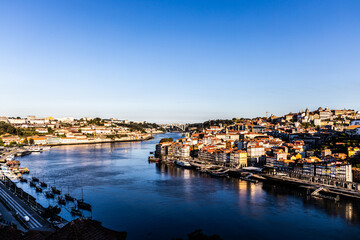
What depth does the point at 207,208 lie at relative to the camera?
36.4 ft

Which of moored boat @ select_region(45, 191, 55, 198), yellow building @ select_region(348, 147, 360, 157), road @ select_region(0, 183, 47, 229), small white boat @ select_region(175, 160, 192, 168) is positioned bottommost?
small white boat @ select_region(175, 160, 192, 168)

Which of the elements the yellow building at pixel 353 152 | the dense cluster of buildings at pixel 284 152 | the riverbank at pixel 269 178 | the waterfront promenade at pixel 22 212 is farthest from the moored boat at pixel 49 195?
the yellow building at pixel 353 152

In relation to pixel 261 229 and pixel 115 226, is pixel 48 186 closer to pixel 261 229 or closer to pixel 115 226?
pixel 115 226

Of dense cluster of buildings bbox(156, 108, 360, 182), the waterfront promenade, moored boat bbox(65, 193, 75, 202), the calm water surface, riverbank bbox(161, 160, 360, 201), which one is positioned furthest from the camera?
dense cluster of buildings bbox(156, 108, 360, 182)

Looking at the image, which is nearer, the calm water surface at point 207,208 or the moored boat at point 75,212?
the calm water surface at point 207,208

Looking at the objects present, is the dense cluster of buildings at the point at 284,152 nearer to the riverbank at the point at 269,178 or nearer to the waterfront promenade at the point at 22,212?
the riverbank at the point at 269,178

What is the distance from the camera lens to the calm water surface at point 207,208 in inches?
352

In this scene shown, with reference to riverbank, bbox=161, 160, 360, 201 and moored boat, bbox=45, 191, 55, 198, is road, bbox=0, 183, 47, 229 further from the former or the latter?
riverbank, bbox=161, 160, 360, 201

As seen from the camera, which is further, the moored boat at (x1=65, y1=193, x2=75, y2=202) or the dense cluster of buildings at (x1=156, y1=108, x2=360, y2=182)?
the dense cluster of buildings at (x1=156, y1=108, x2=360, y2=182)

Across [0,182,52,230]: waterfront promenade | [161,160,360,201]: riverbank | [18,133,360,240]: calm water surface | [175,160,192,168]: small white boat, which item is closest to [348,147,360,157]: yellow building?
[161,160,360,201]: riverbank

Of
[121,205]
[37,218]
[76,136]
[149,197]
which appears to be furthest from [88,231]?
[76,136]

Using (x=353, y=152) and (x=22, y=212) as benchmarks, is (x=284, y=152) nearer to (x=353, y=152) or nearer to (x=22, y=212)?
(x=353, y=152)

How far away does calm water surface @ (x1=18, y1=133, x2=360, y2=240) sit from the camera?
895 cm

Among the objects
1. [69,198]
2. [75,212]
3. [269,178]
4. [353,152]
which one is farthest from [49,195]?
[353,152]
